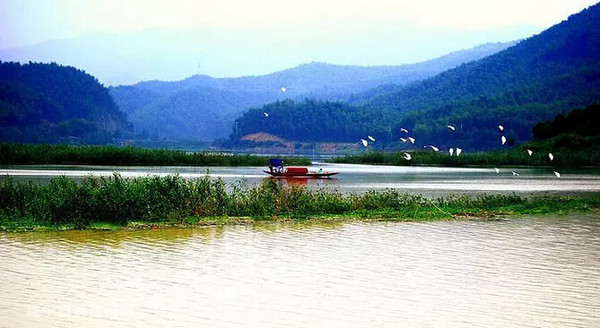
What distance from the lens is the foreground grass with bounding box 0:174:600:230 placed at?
24.0 m

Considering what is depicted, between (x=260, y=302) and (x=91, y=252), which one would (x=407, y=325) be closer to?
(x=260, y=302)

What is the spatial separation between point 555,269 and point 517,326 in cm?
544

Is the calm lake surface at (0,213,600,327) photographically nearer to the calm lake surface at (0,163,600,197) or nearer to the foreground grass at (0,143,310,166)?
the calm lake surface at (0,163,600,197)

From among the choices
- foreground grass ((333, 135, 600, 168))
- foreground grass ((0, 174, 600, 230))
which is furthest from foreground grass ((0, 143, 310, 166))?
foreground grass ((0, 174, 600, 230))

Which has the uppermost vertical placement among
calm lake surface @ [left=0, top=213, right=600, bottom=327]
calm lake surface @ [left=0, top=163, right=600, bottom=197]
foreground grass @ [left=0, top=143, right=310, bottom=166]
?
foreground grass @ [left=0, top=143, right=310, bottom=166]

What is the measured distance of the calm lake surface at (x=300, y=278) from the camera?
13.0m

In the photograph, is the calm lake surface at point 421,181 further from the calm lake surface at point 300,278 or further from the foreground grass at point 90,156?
the calm lake surface at point 300,278

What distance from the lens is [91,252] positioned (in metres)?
19.1

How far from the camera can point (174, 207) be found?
83.1 ft

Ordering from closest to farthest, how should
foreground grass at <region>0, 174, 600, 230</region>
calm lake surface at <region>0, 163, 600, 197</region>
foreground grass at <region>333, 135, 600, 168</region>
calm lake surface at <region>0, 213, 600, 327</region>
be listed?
calm lake surface at <region>0, 213, 600, 327</region> < foreground grass at <region>0, 174, 600, 230</region> < calm lake surface at <region>0, 163, 600, 197</region> < foreground grass at <region>333, 135, 600, 168</region>

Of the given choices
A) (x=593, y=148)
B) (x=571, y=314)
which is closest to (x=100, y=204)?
(x=571, y=314)

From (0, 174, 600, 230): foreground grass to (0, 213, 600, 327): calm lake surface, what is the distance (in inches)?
58.2

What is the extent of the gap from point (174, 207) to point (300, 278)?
1005 cm

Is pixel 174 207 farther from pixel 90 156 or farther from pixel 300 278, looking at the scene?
pixel 90 156
